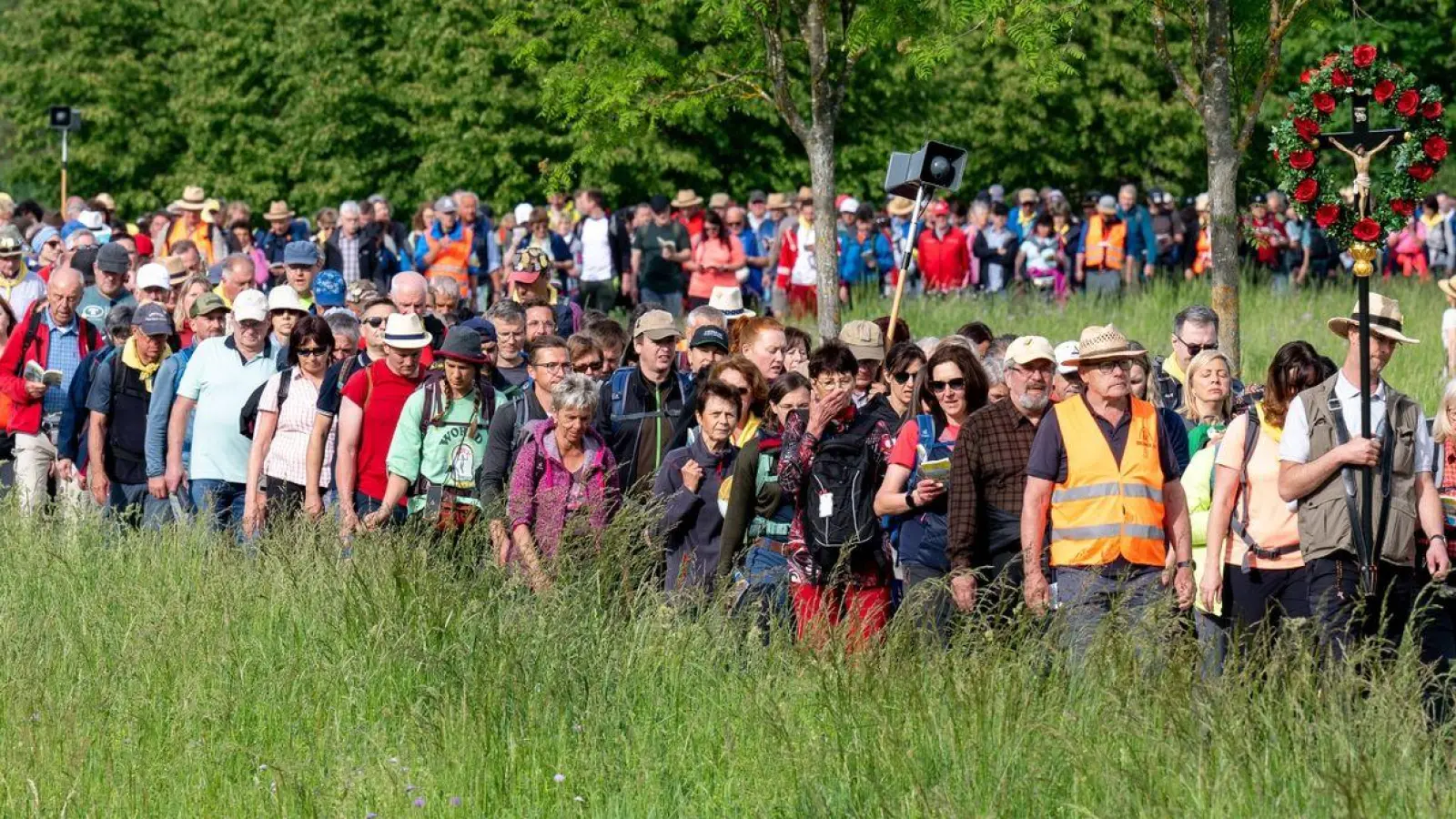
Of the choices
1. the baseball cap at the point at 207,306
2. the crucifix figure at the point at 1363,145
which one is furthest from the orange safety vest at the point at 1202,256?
the crucifix figure at the point at 1363,145

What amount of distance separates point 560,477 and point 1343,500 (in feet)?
11.7

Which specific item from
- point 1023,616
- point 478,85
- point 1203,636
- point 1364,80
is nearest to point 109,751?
point 1023,616

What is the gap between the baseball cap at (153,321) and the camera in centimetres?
1464

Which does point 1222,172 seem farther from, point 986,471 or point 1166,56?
point 986,471

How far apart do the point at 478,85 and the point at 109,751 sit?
33116 mm

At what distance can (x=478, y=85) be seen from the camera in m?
40.9

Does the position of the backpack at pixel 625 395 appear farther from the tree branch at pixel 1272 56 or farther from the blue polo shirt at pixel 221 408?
the tree branch at pixel 1272 56

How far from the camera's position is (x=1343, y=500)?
948cm

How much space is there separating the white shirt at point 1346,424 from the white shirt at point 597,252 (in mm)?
17409

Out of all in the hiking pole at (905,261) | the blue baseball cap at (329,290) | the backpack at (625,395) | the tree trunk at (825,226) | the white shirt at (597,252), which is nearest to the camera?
the backpack at (625,395)

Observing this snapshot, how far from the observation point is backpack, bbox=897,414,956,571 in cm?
1070

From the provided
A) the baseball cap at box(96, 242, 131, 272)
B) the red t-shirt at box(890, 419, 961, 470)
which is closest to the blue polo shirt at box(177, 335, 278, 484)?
the baseball cap at box(96, 242, 131, 272)

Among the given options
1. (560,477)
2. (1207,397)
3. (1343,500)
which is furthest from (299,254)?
(1343,500)

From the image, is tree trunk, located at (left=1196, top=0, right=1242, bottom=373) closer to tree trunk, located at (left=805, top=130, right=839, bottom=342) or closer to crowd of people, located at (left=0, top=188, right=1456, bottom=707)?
crowd of people, located at (left=0, top=188, right=1456, bottom=707)
